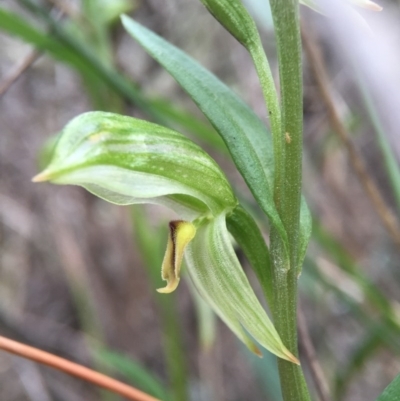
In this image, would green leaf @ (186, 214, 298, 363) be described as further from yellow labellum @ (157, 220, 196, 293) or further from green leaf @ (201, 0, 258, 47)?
green leaf @ (201, 0, 258, 47)

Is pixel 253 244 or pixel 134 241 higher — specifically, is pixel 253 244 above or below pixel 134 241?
above

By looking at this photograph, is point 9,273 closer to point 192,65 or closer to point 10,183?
point 10,183

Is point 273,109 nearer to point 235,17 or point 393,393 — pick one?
point 235,17

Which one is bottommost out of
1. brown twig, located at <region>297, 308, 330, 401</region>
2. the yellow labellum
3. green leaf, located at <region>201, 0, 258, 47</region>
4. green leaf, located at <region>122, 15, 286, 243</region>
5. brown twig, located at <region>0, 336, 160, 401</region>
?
brown twig, located at <region>0, 336, 160, 401</region>

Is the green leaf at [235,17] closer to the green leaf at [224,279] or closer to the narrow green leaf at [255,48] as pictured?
the narrow green leaf at [255,48]

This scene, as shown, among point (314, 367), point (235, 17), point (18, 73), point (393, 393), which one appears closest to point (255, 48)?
point (235, 17)

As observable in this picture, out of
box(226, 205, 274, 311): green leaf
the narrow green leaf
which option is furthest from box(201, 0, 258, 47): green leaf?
box(226, 205, 274, 311): green leaf

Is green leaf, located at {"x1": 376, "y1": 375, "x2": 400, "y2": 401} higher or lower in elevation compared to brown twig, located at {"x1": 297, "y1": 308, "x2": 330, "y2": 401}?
higher
